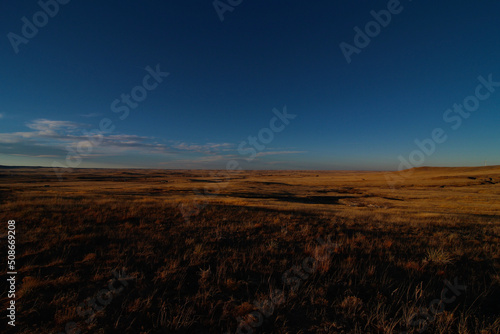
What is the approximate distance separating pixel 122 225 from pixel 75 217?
226 cm

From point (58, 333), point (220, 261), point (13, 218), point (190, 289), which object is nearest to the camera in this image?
point (58, 333)

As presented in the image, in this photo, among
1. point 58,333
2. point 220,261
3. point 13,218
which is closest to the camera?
point 58,333

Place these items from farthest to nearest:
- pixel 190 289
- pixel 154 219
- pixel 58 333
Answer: pixel 154 219
pixel 190 289
pixel 58 333

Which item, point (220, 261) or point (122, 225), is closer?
point (220, 261)

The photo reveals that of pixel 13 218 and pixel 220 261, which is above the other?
pixel 13 218

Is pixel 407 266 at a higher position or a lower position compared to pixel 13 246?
lower

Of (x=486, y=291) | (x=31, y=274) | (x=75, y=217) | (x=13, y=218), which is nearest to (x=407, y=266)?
(x=486, y=291)

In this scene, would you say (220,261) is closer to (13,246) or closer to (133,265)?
(133,265)

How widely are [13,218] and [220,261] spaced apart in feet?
27.5

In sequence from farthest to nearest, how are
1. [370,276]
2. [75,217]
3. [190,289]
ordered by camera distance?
[75,217]
[370,276]
[190,289]

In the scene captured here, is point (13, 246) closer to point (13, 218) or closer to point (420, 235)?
point (13, 218)

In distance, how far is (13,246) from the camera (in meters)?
4.79

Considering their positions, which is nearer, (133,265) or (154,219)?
(133,265)

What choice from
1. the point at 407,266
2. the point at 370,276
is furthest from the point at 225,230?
the point at 407,266
